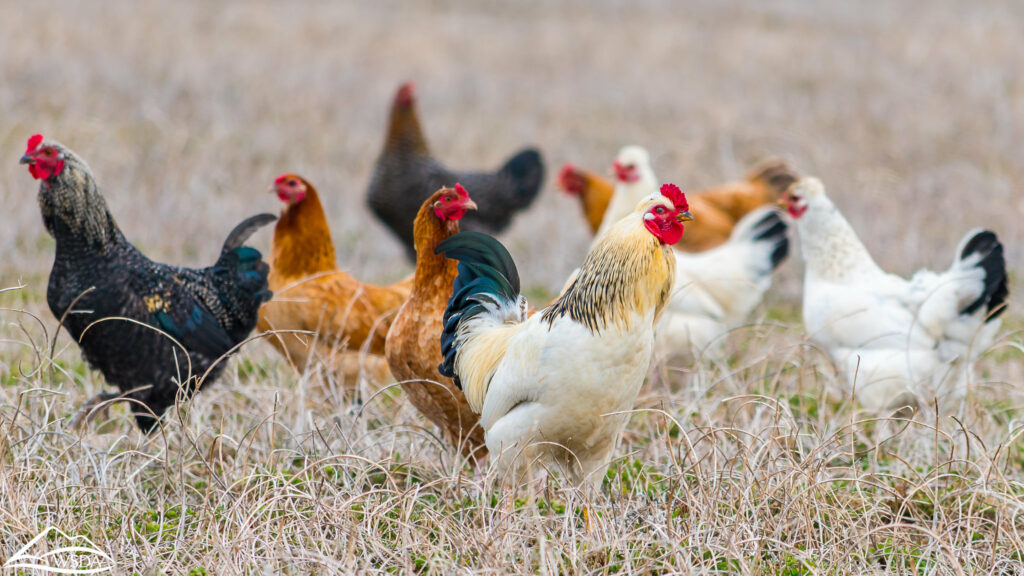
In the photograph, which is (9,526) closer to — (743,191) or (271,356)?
(271,356)

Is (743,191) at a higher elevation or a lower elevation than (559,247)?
higher

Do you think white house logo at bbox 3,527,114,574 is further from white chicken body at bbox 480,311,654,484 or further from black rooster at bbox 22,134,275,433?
white chicken body at bbox 480,311,654,484

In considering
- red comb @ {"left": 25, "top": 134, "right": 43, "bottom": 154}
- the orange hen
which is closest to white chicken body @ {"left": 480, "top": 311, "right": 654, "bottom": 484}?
red comb @ {"left": 25, "top": 134, "right": 43, "bottom": 154}

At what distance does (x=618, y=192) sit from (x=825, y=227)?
6.72 ft

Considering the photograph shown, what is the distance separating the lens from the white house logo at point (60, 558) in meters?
2.77

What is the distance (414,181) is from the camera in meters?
7.48

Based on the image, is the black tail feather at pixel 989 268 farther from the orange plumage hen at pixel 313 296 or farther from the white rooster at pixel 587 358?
the orange plumage hen at pixel 313 296

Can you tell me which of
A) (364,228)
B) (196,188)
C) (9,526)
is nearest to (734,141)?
(364,228)

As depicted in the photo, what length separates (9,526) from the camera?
3139mm

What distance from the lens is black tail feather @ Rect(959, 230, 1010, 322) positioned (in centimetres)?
449

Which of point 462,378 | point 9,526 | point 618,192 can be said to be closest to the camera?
point 9,526

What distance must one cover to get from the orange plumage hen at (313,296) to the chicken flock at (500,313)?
1cm

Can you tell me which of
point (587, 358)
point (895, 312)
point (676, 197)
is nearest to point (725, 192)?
point (895, 312)

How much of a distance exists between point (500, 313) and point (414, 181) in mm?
4085
